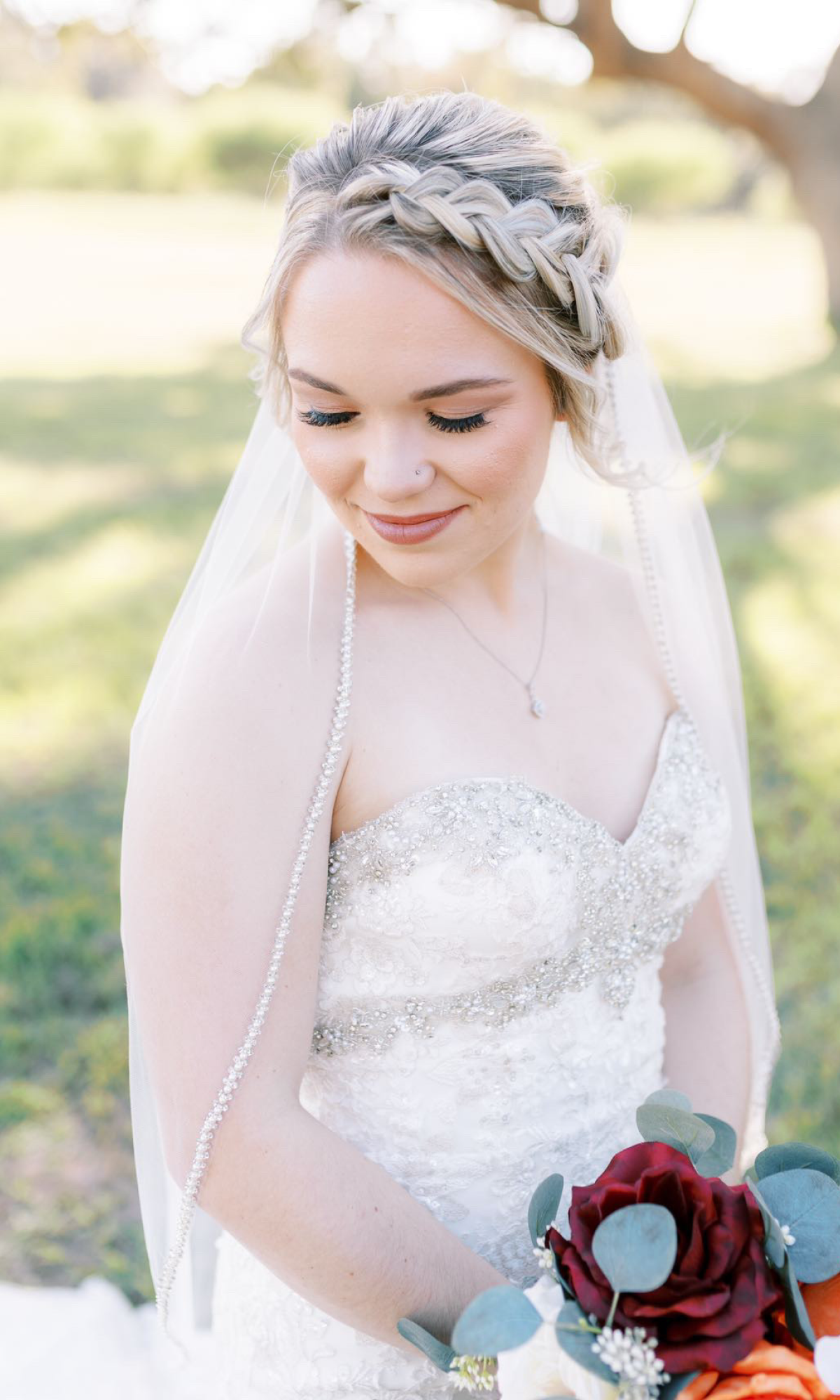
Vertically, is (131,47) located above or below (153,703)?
above

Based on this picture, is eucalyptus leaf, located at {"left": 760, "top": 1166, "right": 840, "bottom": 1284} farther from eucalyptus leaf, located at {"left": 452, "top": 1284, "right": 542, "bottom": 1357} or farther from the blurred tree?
the blurred tree

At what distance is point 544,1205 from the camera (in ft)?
5.05

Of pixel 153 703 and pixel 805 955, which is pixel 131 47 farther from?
pixel 153 703

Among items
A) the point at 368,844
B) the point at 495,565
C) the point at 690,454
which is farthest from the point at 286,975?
the point at 690,454

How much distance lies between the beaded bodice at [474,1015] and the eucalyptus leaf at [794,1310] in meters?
0.57

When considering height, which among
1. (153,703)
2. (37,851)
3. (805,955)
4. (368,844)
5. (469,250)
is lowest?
(805,955)

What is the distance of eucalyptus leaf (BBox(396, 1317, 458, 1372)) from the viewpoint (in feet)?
5.13

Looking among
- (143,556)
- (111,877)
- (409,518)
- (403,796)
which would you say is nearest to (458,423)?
(409,518)

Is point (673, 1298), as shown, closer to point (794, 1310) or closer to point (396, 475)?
point (794, 1310)

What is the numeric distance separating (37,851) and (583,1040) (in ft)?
9.99

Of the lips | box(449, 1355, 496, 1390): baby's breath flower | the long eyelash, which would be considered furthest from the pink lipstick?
box(449, 1355, 496, 1390): baby's breath flower

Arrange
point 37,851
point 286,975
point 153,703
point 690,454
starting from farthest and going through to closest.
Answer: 1. point 37,851
2. point 690,454
3. point 153,703
4. point 286,975

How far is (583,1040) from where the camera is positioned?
1.99 metres

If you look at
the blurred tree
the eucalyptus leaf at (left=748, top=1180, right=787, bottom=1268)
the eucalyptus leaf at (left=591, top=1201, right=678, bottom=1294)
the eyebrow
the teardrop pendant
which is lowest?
the eucalyptus leaf at (left=748, top=1180, right=787, bottom=1268)
